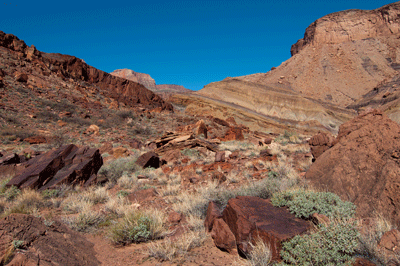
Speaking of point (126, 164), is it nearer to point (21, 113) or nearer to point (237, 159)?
point (237, 159)

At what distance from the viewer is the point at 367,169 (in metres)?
3.23

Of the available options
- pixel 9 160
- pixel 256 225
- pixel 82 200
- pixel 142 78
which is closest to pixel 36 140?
pixel 9 160

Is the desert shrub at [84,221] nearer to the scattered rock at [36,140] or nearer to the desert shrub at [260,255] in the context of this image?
the desert shrub at [260,255]

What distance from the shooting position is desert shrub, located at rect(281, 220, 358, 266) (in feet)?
6.47

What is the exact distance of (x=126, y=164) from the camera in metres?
7.94

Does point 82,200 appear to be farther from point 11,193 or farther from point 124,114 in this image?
point 124,114

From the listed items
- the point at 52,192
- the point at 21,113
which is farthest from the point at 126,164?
the point at 21,113

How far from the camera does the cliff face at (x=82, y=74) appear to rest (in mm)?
24078

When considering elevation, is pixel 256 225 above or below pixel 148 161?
above

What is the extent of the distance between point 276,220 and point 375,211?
Answer: 124 centimetres

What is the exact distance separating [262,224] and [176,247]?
112cm

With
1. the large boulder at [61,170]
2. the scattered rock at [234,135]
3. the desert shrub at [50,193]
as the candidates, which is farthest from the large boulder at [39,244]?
the scattered rock at [234,135]

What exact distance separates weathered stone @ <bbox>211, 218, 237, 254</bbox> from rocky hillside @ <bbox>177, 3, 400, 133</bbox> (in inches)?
972

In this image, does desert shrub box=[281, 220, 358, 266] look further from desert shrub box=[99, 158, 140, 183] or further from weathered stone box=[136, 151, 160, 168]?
weathered stone box=[136, 151, 160, 168]
